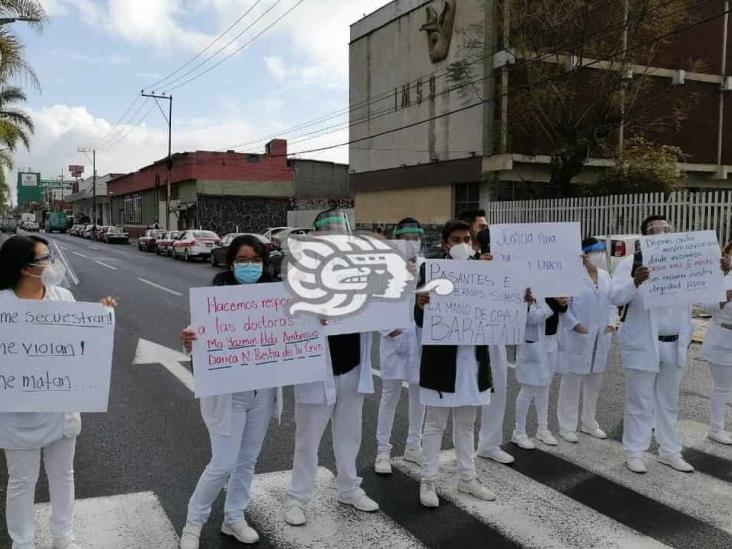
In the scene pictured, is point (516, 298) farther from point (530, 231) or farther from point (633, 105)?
point (633, 105)

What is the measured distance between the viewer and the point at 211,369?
12.3ft

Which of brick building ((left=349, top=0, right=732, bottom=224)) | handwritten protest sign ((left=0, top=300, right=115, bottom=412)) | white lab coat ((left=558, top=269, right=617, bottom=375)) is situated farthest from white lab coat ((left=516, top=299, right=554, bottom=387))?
brick building ((left=349, top=0, right=732, bottom=224))

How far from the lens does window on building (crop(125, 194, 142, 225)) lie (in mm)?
62181

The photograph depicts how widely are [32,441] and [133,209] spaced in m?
65.4

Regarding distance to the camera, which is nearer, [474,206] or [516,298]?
[516,298]

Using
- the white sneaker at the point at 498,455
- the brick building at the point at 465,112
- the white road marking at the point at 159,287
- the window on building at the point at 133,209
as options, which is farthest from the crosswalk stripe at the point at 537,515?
the window on building at the point at 133,209

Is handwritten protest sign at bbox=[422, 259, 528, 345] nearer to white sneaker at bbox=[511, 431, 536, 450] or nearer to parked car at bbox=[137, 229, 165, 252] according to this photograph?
white sneaker at bbox=[511, 431, 536, 450]

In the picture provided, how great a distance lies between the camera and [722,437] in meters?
5.64

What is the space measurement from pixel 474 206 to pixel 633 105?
655 centimetres

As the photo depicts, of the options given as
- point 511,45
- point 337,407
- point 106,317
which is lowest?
point 337,407

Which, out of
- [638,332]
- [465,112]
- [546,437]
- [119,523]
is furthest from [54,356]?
[465,112]

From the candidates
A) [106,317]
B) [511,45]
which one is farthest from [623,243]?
[106,317]

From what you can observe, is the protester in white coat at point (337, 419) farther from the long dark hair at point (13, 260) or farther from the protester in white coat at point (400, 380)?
the long dark hair at point (13, 260)

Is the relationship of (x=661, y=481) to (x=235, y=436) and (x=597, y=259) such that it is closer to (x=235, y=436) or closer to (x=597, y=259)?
(x=597, y=259)
